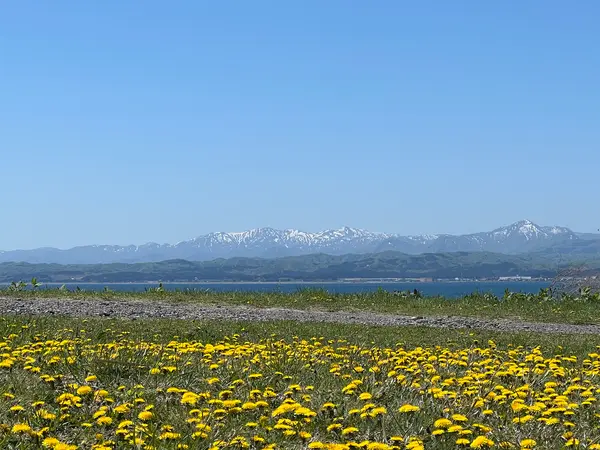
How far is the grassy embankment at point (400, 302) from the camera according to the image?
26.3 m

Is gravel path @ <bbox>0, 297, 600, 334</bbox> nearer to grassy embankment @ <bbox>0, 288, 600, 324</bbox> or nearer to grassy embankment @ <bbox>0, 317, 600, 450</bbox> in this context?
grassy embankment @ <bbox>0, 288, 600, 324</bbox>

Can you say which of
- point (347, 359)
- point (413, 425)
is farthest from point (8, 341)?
point (413, 425)

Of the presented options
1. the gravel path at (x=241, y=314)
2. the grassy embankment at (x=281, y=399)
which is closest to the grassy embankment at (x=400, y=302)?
the gravel path at (x=241, y=314)

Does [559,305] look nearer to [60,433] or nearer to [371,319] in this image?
[371,319]

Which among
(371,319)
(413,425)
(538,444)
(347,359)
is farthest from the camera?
(371,319)

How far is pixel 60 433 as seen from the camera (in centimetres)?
671

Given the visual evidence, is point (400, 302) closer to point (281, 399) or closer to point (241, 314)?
point (241, 314)

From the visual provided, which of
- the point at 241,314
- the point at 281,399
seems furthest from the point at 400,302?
the point at 281,399

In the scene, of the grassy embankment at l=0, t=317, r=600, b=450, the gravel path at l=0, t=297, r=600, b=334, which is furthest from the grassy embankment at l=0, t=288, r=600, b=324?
the grassy embankment at l=0, t=317, r=600, b=450

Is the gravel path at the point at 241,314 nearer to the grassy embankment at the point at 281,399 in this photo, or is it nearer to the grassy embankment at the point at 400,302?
the grassy embankment at the point at 400,302

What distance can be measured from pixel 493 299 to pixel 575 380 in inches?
893

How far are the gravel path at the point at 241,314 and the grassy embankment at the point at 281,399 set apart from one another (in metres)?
10.2

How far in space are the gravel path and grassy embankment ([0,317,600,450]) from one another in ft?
33.6

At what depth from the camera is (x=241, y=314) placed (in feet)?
78.9
